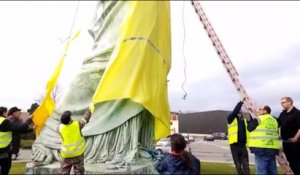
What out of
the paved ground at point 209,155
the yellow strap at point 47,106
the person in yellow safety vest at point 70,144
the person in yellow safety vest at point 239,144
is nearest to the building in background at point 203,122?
the paved ground at point 209,155

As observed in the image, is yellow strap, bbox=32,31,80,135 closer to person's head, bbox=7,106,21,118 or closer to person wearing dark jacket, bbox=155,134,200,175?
person's head, bbox=7,106,21,118

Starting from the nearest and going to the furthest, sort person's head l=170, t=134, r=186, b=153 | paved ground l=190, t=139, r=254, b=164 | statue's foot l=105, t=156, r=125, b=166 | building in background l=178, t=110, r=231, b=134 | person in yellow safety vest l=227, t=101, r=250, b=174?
person's head l=170, t=134, r=186, b=153 < statue's foot l=105, t=156, r=125, b=166 < person in yellow safety vest l=227, t=101, r=250, b=174 < paved ground l=190, t=139, r=254, b=164 < building in background l=178, t=110, r=231, b=134

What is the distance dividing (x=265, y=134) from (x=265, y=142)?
0.17 meters

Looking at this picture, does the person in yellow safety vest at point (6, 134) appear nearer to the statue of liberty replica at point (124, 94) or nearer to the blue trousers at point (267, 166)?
the statue of liberty replica at point (124, 94)

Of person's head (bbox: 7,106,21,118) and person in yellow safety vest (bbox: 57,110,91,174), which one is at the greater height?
person's head (bbox: 7,106,21,118)

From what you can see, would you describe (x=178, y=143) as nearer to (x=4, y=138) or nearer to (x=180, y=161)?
(x=180, y=161)

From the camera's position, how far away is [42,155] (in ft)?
25.5

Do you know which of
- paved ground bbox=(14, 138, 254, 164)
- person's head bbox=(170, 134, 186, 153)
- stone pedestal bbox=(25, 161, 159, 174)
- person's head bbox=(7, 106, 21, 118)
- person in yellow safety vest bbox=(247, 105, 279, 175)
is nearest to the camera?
person's head bbox=(170, 134, 186, 153)

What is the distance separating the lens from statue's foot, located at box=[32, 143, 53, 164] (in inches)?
303

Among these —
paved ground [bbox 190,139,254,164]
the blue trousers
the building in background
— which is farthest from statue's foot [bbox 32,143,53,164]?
the building in background

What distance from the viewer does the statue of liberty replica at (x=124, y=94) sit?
24.6ft

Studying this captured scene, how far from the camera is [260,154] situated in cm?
785

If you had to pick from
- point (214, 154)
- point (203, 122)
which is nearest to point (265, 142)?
point (214, 154)

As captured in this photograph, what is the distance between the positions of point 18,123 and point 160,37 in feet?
11.3
